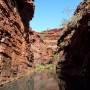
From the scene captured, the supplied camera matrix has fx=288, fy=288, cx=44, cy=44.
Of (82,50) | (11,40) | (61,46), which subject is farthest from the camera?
(11,40)

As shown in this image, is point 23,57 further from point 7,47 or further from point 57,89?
point 57,89

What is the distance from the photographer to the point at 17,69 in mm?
36125

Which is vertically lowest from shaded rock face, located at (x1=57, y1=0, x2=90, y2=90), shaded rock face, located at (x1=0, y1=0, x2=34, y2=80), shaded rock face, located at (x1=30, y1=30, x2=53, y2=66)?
shaded rock face, located at (x1=57, y1=0, x2=90, y2=90)

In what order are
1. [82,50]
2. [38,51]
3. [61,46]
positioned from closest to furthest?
[82,50]
[61,46]
[38,51]

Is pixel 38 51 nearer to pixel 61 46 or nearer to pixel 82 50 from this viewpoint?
pixel 61 46

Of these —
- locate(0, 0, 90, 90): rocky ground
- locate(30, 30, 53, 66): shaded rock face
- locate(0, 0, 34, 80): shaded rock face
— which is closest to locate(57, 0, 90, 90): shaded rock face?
locate(0, 0, 90, 90): rocky ground

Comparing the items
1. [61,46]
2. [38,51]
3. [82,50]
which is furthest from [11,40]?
[38,51]

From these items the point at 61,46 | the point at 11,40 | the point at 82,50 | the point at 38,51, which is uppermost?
the point at 38,51

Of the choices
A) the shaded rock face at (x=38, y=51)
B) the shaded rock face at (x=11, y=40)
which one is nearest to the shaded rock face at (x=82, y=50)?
the shaded rock face at (x=11, y=40)

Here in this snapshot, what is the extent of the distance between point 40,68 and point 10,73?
2224 cm

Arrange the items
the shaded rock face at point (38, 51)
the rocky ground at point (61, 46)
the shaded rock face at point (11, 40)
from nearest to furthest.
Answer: the rocky ground at point (61, 46) → the shaded rock face at point (11, 40) → the shaded rock face at point (38, 51)

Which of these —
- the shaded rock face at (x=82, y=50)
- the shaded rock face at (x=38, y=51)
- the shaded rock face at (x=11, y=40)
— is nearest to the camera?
the shaded rock face at (x=82, y=50)

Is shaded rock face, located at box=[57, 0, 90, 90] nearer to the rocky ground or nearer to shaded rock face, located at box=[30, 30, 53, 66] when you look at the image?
the rocky ground

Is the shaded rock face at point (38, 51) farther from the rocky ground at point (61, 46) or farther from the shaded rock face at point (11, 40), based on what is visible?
the shaded rock face at point (11, 40)
